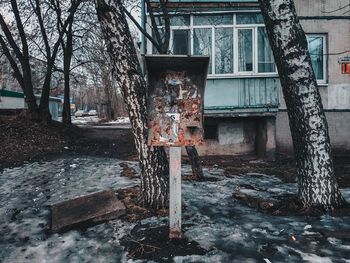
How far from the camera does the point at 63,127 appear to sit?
16.0m

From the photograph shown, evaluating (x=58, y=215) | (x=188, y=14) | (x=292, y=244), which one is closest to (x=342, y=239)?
(x=292, y=244)

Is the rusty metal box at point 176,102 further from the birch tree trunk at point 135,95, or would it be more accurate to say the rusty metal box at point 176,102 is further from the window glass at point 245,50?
the window glass at point 245,50

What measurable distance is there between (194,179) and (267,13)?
359 cm

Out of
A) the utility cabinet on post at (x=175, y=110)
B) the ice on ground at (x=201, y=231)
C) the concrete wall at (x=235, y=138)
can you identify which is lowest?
the ice on ground at (x=201, y=231)

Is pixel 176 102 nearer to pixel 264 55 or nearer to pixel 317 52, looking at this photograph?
pixel 264 55

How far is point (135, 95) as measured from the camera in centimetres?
489

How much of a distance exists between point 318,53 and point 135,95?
28.9ft

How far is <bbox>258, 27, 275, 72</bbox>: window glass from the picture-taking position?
10.8 m

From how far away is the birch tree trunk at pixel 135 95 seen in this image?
484cm

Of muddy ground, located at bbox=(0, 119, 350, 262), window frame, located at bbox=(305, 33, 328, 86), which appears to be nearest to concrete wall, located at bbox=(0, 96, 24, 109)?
muddy ground, located at bbox=(0, 119, 350, 262)

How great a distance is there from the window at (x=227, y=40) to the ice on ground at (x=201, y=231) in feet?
16.6

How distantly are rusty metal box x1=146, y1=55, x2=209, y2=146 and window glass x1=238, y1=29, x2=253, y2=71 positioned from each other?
722 cm

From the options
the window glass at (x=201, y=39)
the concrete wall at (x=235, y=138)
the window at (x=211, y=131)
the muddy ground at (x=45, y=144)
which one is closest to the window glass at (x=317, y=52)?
the concrete wall at (x=235, y=138)

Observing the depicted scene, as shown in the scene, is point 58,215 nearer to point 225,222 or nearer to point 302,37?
point 225,222
